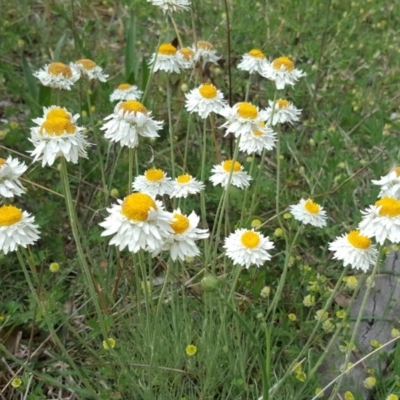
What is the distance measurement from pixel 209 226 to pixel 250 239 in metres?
0.89

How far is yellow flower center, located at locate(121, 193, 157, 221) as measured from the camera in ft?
3.67

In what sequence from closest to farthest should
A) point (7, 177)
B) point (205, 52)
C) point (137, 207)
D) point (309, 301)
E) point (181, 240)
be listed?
point (137, 207)
point (181, 240)
point (7, 177)
point (309, 301)
point (205, 52)

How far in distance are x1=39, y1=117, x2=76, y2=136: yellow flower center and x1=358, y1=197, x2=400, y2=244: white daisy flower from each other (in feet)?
2.25

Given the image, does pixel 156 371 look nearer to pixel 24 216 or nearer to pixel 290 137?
pixel 24 216

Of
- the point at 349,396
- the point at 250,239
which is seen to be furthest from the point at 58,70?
the point at 349,396

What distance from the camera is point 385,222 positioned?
132cm

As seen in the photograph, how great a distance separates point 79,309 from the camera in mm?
1867

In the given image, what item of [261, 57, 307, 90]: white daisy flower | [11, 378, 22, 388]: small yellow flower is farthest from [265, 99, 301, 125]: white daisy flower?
[11, 378, 22, 388]: small yellow flower

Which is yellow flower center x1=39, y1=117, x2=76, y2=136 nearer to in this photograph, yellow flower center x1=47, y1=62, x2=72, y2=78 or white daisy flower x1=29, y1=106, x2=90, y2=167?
white daisy flower x1=29, y1=106, x2=90, y2=167

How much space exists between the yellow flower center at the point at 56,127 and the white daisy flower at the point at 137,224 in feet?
0.83

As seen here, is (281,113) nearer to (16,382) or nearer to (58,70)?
(58,70)

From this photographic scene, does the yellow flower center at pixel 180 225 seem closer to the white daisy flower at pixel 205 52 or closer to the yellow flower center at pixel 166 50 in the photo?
the yellow flower center at pixel 166 50

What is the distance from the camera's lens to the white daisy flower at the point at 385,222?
4.29 feet

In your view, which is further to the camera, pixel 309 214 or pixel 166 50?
pixel 166 50
